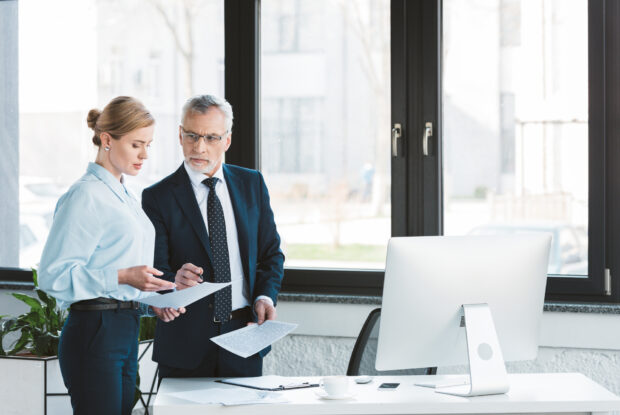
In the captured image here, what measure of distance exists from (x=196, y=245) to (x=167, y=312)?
0.27m

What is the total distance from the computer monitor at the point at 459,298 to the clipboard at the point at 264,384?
26 cm

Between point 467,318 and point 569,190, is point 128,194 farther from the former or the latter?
point 569,190

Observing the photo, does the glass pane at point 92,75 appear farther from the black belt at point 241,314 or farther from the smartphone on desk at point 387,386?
the smartphone on desk at point 387,386

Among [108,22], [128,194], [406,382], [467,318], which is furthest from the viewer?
[108,22]

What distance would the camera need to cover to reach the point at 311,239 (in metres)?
3.58

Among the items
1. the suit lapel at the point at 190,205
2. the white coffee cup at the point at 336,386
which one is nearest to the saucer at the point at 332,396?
the white coffee cup at the point at 336,386

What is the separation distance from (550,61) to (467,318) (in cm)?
164

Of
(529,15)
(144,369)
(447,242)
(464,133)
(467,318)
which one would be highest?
(529,15)

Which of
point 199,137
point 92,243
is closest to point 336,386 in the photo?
point 92,243

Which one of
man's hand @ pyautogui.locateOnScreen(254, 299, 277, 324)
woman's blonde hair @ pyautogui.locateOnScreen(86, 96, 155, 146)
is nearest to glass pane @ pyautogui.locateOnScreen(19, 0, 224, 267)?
woman's blonde hair @ pyautogui.locateOnScreen(86, 96, 155, 146)

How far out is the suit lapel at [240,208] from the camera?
2.51m

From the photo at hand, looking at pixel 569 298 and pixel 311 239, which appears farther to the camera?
pixel 311 239

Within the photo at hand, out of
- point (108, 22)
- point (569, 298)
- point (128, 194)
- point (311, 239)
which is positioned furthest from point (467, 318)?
point (108, 22)

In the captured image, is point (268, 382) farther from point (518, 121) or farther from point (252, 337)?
point (518, 121)
